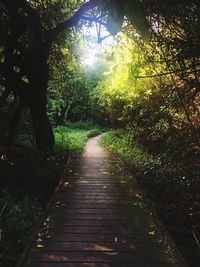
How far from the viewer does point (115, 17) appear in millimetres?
1515

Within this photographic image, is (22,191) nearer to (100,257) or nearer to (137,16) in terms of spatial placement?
(100,257)

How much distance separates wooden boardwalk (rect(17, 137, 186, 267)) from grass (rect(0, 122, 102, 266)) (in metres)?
0.58

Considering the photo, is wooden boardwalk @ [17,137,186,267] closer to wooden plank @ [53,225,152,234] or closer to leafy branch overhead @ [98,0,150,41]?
wooden plank @ [53,225,152,234]

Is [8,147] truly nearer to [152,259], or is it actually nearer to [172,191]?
[172,191]

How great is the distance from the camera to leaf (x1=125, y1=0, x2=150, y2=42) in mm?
1487

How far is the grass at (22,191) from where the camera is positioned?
7.38 metres

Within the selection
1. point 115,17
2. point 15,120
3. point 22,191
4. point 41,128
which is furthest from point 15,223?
point 115,17

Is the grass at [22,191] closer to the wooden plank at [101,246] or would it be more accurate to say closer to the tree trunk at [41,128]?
the tree trunk at [41,128]

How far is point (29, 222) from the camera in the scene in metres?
8.46

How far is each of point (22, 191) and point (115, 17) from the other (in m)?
10.5

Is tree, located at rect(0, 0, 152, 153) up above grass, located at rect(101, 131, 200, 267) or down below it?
above

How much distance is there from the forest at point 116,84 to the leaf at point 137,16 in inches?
131

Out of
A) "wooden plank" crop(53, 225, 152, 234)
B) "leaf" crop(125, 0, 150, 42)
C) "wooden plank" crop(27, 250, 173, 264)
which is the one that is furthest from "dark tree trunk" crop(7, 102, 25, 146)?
"leaf" crop(125, 0, 150, 42)

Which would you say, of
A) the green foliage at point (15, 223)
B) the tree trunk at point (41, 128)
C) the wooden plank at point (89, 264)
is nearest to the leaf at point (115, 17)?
the wooden plank at point (89, 264)
